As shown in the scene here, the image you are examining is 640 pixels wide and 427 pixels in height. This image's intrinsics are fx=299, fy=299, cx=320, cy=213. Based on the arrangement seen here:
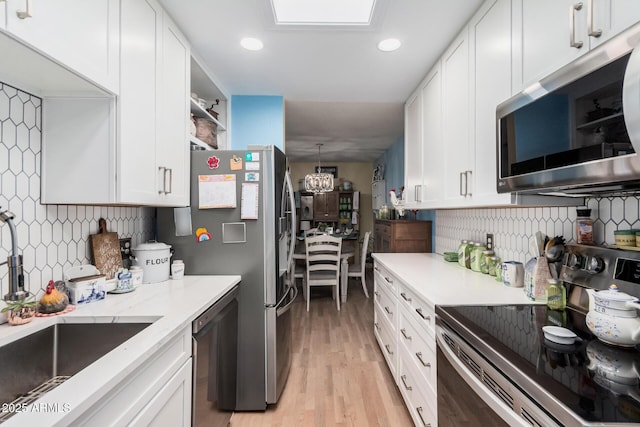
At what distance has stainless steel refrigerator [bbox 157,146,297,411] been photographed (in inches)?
76.1

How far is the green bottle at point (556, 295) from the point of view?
1.26m

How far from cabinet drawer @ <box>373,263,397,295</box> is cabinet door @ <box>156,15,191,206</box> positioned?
1525mm

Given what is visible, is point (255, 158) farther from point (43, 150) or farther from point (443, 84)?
point (443, 84)

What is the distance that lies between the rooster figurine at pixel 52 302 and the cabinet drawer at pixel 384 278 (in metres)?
1.80

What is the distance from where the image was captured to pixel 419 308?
156 centimetres

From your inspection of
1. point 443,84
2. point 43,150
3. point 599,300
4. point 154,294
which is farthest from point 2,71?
point 443,84

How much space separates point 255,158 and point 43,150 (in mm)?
1015

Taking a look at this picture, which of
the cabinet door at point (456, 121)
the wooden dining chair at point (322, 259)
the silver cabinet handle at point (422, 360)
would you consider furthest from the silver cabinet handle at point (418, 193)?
the wooden dining chair at point (322, 259)

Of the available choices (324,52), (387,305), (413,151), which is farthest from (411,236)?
(324,52)

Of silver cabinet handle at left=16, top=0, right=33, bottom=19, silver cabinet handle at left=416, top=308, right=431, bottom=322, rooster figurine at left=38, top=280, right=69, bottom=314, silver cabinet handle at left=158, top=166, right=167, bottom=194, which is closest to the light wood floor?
silver cabinet handle at left=416, top=308, right=431, bottom=322

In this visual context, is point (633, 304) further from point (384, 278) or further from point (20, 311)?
point (20, 311)

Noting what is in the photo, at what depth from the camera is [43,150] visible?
1261 mm

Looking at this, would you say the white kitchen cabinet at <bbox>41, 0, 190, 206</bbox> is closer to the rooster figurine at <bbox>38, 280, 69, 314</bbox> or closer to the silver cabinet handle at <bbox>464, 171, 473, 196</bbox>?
the rooster figurine at <bbox>38, 280, 69, 314</bbox>

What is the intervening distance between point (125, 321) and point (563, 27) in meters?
1.90
